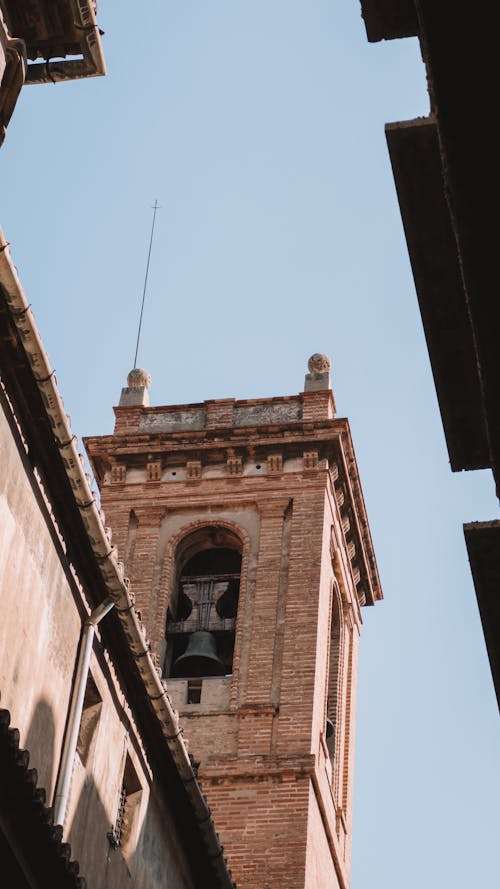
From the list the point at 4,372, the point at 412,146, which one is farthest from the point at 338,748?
the point at 412,146

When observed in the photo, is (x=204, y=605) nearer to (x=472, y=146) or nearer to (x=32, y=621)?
(x=32, y=621)

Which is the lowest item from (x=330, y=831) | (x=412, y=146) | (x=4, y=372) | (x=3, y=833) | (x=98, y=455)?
(x=412, y=146)

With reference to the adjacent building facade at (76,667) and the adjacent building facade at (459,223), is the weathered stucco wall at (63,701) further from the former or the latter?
the adjacent building facade at (459,223)

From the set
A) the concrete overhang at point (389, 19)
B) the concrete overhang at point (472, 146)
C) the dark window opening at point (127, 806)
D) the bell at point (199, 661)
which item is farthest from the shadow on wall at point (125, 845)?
the concrete overhang at point (472, 146)

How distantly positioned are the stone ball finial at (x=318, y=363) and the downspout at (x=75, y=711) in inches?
663

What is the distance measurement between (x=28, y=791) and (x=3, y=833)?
289 millimetres

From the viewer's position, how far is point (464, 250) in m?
4.14

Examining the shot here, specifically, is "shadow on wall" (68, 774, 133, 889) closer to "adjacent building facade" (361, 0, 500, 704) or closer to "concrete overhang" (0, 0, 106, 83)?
"concrete overhang" (0, 0, 106, 83)

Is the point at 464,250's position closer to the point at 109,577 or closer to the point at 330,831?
the point at 109,577

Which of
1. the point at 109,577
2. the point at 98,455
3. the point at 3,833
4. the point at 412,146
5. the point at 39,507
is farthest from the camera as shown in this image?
the point at 98,455

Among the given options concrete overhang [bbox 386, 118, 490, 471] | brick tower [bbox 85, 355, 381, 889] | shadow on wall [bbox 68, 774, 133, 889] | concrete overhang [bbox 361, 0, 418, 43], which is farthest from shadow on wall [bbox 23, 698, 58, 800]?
Answer: brick tower [bbox 85, 355, 381, 889]

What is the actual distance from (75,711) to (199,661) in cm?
1224

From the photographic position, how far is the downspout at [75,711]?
13.5 m

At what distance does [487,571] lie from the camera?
513cm
